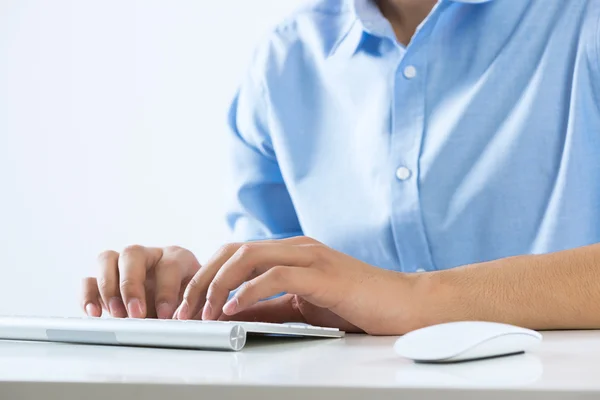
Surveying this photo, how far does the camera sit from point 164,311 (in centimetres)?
90

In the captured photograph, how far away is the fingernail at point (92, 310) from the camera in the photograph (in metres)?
0.90

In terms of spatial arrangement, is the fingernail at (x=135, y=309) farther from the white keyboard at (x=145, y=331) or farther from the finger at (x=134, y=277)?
the white keyboard at (x=145, y=331)

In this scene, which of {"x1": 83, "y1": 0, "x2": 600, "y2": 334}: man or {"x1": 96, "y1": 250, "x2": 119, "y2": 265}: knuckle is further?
{"x1": 83, "y1": 0, "x2": 600, "y2": 334}: man

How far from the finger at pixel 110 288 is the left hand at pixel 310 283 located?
0.51 ft

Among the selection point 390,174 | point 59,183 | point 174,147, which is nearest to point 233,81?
point 174,147

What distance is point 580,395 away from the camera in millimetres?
369

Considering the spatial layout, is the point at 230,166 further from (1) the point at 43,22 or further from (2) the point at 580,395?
(1) the point at 43,22

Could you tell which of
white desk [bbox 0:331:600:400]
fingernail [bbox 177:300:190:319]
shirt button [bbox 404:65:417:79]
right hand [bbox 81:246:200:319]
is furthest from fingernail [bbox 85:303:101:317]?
shirt button [bbox 404:65:417:79]

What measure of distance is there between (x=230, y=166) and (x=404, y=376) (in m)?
1.10

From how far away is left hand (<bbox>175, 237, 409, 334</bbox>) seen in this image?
0.73 m

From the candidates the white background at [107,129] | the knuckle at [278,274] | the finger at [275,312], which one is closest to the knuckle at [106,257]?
the finger at [275,312]

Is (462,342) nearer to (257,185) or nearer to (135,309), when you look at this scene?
(135,309)

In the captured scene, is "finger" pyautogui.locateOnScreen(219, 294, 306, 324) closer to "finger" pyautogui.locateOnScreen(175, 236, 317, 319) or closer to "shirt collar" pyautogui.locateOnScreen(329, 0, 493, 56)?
"finger" pyautogui.locateOnScreen(175, 236, 317, 319)

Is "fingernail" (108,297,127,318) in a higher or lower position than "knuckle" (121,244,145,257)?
lower
